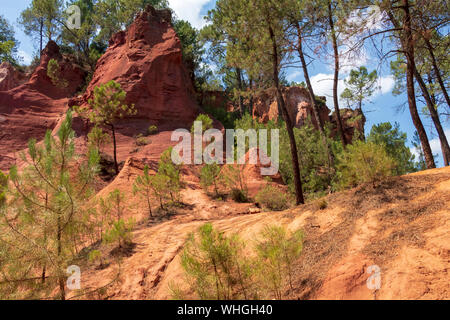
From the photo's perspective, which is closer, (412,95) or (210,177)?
(412,95)

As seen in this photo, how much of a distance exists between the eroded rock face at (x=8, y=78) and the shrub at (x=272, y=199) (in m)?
27.0

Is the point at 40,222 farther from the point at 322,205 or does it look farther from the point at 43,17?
the point at 43,17

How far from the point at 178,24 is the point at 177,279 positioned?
1303 inches

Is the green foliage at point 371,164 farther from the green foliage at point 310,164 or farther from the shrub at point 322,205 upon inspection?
the green foliage at point 310,164

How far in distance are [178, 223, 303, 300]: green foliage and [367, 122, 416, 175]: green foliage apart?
14969mm

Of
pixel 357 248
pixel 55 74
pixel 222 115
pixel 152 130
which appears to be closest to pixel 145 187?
pixel 357 248

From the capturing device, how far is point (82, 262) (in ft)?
20.7

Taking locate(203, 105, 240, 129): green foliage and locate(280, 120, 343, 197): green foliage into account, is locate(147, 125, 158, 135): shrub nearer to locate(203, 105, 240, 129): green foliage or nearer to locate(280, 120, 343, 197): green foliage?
locate(203, 105, 240, 129): green foliage

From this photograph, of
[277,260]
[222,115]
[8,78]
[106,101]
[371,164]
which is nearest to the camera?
[277,260]

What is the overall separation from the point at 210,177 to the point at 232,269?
9690mm

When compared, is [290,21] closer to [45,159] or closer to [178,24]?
[45,159]

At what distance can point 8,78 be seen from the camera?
2823 cm

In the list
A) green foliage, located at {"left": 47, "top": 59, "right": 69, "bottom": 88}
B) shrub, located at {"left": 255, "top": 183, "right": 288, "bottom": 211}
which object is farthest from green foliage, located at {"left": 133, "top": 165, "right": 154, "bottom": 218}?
green foliage, located at {"left": 47, "top": 59, "right": 69, "bottom": 88}

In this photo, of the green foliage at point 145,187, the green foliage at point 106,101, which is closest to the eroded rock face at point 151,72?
the green foliage at point 106,101
